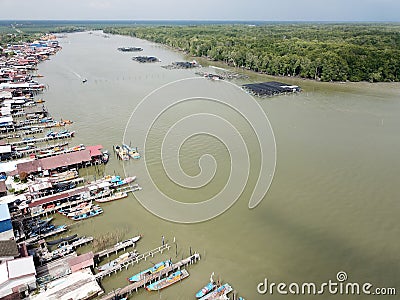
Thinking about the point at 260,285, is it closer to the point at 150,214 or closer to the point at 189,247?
the point at 189,247

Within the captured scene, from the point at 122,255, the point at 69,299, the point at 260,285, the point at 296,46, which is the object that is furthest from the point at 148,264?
the point at 296,46

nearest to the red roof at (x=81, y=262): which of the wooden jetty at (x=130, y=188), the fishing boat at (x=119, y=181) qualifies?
the wooden jetty at (x=130, y=188)

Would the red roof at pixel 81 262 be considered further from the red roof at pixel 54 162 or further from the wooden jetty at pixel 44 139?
the wooden jetty at pixel 44 139

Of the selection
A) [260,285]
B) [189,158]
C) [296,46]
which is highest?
[296,46]

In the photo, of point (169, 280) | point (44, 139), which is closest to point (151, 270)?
point (169, 280)

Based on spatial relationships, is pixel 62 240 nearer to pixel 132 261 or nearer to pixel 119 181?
pixel 132 261
